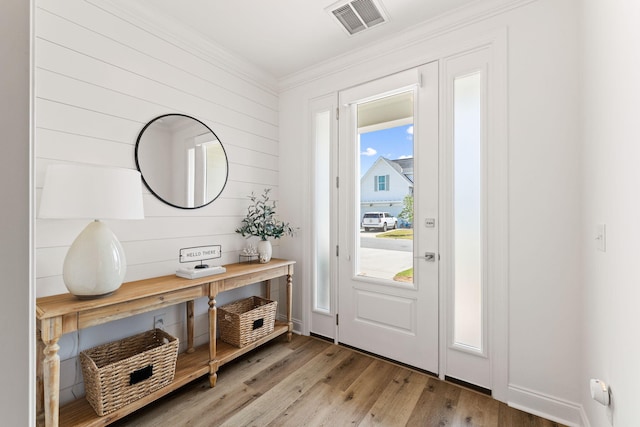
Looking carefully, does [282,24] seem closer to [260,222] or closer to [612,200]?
[260,222]

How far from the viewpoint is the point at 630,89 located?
1.01 meters

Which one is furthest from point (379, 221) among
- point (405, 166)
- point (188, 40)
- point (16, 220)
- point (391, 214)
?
point (16, 220)

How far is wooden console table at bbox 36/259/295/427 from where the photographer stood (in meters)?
1.39

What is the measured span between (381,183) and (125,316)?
204 cm

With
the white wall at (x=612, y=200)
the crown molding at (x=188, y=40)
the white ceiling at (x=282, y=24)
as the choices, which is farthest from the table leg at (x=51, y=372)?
the white wall at (x=612, y=200)

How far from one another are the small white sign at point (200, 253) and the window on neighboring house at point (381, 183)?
1484 mm

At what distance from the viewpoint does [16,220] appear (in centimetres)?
47

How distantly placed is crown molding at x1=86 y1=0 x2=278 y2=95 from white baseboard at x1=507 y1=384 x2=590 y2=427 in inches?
129

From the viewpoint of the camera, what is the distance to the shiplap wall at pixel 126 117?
167 cm

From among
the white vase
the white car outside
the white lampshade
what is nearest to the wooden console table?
the white vase

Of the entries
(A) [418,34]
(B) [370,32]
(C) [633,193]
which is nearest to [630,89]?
(C) [633,193]

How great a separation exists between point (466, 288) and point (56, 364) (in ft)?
8.04

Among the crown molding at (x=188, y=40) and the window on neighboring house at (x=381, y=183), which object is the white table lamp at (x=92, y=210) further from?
the window on neighboring house at (x=381, y=183)

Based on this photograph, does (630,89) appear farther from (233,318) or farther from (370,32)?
(233,318)
